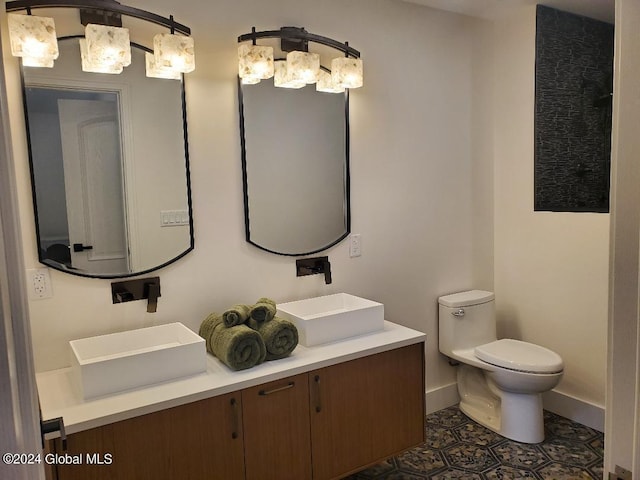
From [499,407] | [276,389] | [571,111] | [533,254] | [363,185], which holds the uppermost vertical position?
[571,111]

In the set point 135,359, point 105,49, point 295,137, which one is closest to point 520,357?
point 295,137

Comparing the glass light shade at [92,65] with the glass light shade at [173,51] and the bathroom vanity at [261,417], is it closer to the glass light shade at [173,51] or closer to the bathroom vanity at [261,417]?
the glass light shade at [173,51]

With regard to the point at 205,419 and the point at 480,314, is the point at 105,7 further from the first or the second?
the point at 480,314

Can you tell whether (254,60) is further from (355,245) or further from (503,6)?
(503,6)

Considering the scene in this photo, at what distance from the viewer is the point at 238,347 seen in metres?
1.88

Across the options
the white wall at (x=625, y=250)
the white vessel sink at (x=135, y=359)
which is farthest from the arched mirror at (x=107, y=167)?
the white wall at (x=625, y=250)

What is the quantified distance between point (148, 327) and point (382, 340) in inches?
40.8

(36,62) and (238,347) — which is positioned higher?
(36,62)

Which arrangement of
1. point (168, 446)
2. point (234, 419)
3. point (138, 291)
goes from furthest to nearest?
point (138, 291) → point (234, 419) → point (168, 446)

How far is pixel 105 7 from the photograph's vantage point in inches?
72.3

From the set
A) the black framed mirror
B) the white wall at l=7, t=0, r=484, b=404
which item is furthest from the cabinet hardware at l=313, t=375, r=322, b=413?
the black framed mirror

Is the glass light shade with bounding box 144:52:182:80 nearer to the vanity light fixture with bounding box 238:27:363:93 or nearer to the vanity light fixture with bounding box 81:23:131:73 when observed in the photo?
the vanity light fixture with bounding box 81:23:131:73

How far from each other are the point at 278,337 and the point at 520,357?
147 centimetres

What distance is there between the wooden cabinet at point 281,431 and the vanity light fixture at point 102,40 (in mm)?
1313
